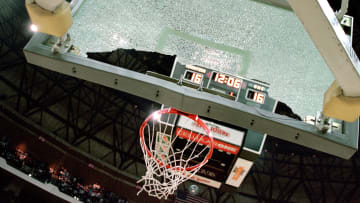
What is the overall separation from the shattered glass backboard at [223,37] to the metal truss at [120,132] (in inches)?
336

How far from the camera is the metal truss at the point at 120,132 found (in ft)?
39.7

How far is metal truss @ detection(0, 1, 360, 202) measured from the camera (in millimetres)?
12094

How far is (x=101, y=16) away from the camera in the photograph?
3.70 meters

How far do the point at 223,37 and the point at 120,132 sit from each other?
989 cm

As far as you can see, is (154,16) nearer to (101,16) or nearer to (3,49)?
(101,16)

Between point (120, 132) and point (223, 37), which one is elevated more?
point (223, 37)

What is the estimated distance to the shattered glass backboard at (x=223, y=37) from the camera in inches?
138

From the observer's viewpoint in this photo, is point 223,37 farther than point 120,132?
No

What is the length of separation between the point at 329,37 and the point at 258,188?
1123 cm

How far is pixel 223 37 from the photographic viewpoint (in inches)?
141

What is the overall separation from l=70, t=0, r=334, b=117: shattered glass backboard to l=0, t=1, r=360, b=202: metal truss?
28.0ft

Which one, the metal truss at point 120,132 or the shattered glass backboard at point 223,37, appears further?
the metal truss at point 120,132

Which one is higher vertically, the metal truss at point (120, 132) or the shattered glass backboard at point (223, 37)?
the shattered glass backboard at point (223, 37)

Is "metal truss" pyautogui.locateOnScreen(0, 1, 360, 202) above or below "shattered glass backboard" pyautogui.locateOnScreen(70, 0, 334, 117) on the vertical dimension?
below
